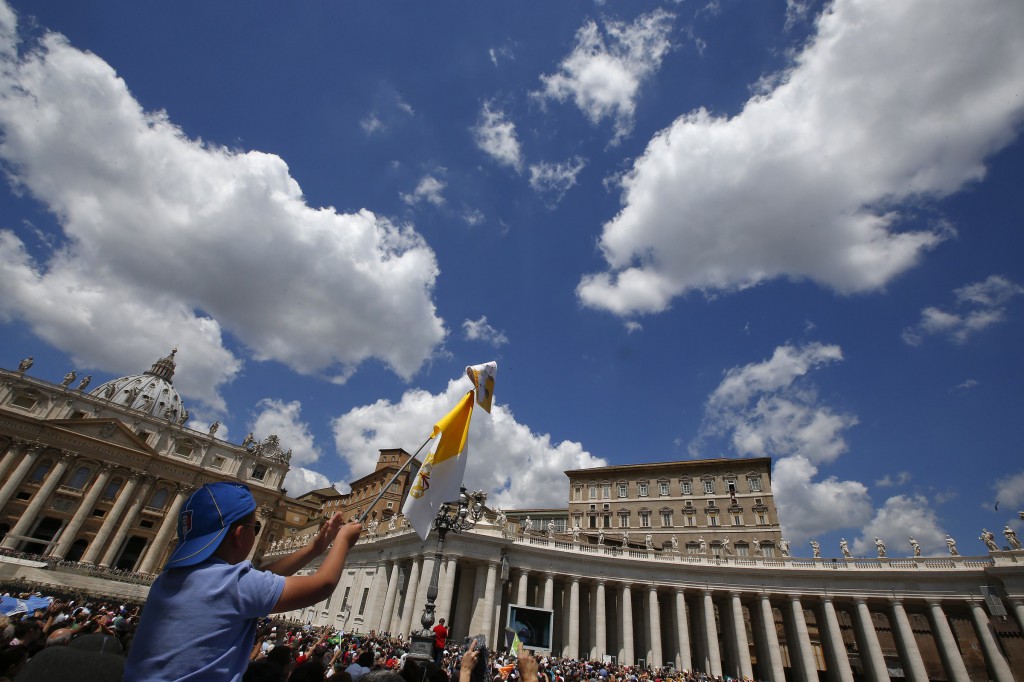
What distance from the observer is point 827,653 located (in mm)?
35938

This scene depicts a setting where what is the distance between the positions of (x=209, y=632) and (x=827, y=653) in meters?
48.4

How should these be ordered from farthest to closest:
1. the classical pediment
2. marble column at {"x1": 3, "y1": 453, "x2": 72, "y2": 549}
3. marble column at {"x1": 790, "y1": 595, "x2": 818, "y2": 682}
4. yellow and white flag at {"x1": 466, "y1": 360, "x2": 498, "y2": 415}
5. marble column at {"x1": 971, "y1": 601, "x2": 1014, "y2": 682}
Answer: the classical pediment < marble column at {"x1": 3, "y1": 453, "x2": 72, "y2": 549} < marble column at {"x1": 790, "y1": 595, "x2": 818, "y2": 682} < marble column at {"x1": 971, "y1": 601, "x2": 1014, "y2": 682} < yellow and white flag at {"x1": 466, "y1": 360, "x2": 498, "y2": 415}

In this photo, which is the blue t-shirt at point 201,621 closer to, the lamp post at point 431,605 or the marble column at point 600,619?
the lamp post at point 431,605

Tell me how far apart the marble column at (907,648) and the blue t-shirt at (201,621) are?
4524cm

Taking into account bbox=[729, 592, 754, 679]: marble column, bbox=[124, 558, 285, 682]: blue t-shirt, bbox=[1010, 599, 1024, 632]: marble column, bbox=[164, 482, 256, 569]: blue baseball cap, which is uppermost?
bbox=[1010, 599, 1024, 632]: marble column

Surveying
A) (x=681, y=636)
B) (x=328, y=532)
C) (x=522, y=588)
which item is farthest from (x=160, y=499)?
(x=328, y=532)

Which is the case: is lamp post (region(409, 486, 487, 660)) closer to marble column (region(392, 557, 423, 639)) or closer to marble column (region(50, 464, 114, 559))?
marble column (region(392, 557, 423, 639))

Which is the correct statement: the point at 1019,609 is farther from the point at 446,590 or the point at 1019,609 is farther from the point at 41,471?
the point at 41,471

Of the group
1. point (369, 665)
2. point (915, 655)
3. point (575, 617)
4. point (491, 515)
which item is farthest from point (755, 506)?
point (369, 665)

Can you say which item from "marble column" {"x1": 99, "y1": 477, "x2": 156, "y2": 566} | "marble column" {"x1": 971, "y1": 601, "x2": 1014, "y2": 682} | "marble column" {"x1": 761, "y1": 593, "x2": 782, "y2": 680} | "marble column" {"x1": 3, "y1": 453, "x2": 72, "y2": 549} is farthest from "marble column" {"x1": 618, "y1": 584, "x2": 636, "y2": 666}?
"marble column" {"x1": 3, "y1": 453, "x2": 72, "y2": 549}

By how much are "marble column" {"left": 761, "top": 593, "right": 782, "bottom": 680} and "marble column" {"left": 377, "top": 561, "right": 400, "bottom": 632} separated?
2878cm

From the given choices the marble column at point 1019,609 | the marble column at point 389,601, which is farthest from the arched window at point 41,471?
the marble column at point 1019,609

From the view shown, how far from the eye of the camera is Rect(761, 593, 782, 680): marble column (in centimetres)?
3369

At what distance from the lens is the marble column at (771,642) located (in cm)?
3369
